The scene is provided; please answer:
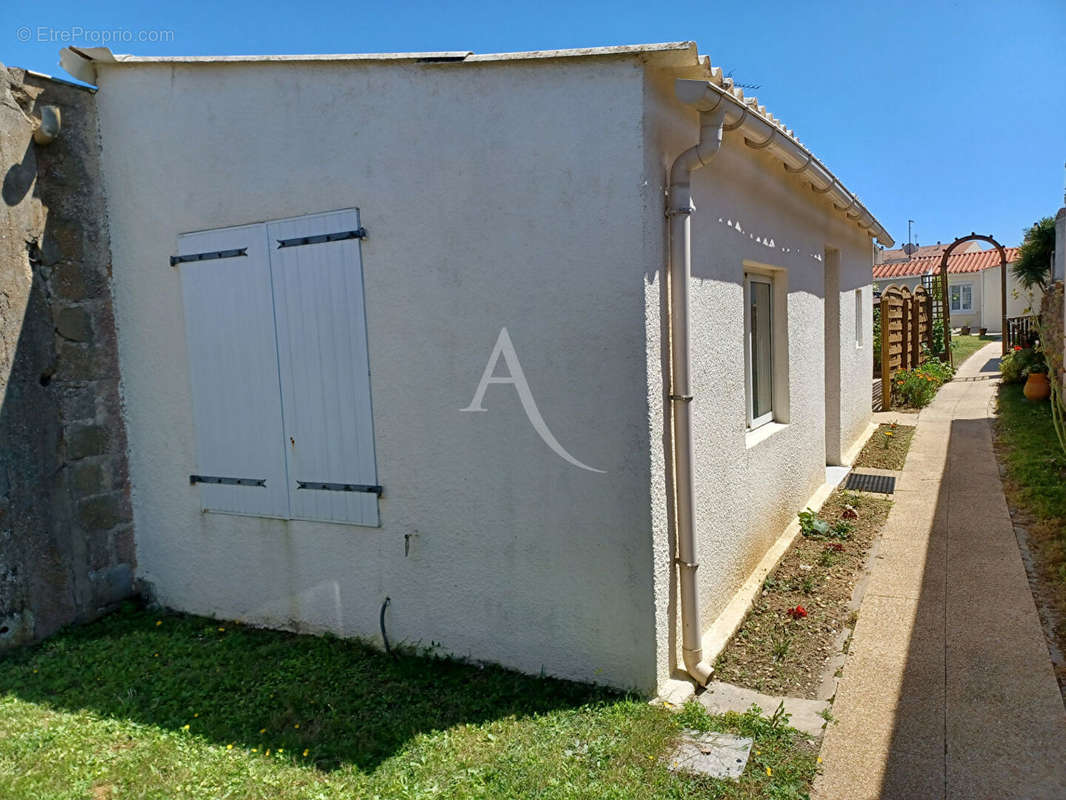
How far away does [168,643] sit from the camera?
5.03 metres

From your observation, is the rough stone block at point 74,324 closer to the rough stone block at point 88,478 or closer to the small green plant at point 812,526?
the rough stone block at point 88,478

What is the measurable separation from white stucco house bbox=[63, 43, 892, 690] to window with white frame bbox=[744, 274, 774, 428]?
25cm

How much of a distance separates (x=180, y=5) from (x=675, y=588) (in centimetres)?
564

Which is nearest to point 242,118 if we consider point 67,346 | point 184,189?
→ point 184,189

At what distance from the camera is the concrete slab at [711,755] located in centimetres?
340

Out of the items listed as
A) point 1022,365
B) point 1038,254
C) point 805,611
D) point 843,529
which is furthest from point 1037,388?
point 805,611

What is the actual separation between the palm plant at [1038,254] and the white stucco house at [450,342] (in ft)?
48.8

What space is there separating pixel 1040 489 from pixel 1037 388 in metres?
7.22

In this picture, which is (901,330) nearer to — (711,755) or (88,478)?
(711,755)

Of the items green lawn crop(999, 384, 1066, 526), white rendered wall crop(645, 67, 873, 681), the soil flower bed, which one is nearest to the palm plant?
green lawn crop(999, 384, 1066, 526)

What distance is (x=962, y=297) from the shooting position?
127 feet

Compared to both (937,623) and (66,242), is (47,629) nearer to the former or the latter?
(66,242)

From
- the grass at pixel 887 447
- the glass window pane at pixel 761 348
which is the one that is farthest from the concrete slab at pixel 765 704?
the grass at pixel 887 447

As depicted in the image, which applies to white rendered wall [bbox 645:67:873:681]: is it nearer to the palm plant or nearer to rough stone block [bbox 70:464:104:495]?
rough stone block [bbox 70:464:104:495]
